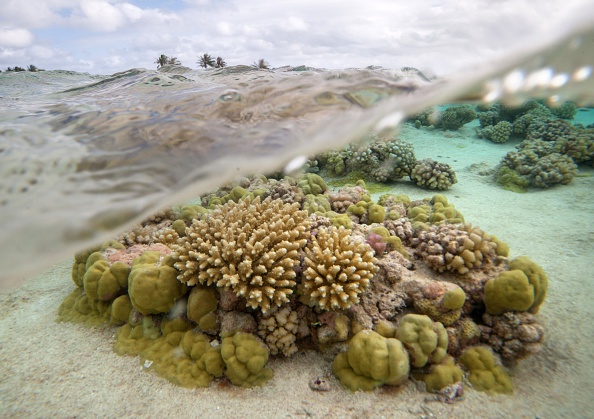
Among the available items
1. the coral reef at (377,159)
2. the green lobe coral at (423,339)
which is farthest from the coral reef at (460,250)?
the coral reef at (377,159)

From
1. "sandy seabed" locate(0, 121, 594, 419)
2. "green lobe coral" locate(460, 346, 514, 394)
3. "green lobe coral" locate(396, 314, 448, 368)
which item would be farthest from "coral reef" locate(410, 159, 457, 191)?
"green lobe coral" locate(396, 314, 448, 368)

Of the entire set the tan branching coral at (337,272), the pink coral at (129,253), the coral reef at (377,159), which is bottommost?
the pink coral at (129,253)

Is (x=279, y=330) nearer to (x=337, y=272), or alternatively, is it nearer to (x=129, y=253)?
(x=337, y=272)

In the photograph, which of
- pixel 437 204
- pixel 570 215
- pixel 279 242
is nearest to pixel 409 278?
pixel 279 242

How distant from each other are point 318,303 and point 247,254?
115cm

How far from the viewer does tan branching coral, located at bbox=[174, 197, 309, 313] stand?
3738 mm

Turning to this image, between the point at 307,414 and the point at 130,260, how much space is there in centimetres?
361

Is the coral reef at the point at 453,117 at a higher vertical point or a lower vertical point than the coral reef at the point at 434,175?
higher

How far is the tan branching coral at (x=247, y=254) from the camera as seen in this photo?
3.74m

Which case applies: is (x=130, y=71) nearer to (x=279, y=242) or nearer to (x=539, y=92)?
(x=279, y=242)

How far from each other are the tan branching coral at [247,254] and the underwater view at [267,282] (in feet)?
0.09

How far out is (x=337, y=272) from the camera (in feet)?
12.6

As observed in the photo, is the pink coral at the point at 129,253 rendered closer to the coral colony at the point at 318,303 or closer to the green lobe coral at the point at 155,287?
the coral colony at the point at 318,303

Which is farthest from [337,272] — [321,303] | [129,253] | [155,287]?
[129,253]
